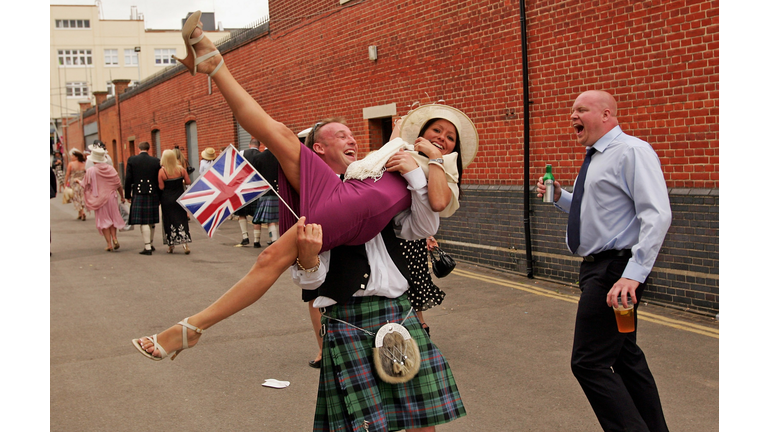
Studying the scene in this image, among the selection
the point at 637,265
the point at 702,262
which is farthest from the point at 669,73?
the point at 637,265

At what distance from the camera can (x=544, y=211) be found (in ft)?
28.5

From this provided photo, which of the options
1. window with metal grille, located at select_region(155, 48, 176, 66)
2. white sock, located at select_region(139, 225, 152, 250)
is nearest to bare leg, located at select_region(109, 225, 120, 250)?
white sock, located at select_region(139, 225, 152, 250)

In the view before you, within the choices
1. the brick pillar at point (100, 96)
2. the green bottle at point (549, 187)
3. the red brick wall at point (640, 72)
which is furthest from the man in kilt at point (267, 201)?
the brick pillar at point (100, 96)

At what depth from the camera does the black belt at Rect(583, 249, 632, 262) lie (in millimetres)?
3295

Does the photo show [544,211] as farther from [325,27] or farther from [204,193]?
[325,27]

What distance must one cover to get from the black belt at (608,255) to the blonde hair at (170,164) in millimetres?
9105

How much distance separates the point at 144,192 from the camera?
12.4 m

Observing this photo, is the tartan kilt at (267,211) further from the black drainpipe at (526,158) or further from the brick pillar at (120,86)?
the brick pillar at (120,86)

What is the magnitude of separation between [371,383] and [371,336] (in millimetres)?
191

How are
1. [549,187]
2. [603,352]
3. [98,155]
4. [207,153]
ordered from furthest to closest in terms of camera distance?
[207,153] < [98,155] < [549,187] < [603,352]

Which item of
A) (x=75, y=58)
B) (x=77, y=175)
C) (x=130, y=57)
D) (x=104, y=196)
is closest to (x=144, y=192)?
(x=104, y=196)

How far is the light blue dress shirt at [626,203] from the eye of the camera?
3098 millimetres

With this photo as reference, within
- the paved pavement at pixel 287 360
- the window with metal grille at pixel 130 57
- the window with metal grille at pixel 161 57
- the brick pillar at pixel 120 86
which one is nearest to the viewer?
the paved pavement at pixel 287 360

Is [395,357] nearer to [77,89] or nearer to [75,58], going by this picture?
[75,58]
